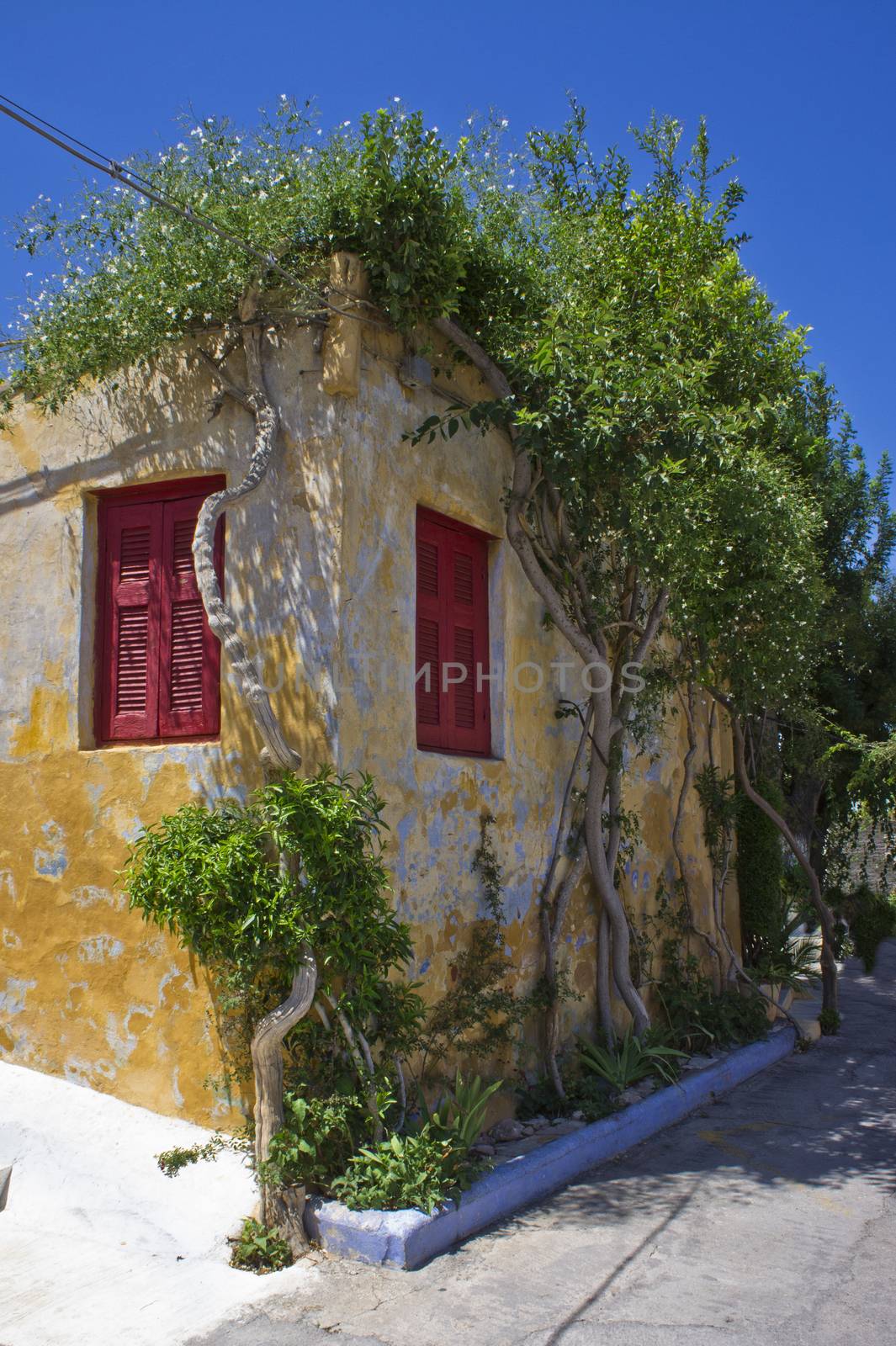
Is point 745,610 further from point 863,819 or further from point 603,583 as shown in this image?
point 863,819

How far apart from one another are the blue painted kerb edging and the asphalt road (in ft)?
0.28

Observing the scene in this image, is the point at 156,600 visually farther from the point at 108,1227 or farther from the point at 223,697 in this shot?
the point at 108,1227

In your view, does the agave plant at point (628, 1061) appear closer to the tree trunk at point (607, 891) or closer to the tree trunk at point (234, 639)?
the tree trunk at point (607, 891)

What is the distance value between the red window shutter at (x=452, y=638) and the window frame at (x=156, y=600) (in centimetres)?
122

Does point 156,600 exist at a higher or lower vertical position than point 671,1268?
higher

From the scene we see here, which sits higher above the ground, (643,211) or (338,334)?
(643,211)

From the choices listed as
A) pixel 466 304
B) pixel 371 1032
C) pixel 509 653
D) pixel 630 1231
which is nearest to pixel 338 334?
pixel 466 304

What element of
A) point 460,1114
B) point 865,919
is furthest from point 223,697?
point 865,919

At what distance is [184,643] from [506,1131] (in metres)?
3.45

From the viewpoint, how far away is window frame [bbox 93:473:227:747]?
6.40m

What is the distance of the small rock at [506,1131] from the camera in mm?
6582

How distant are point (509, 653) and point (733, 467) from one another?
73.9 inches

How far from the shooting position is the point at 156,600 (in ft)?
21.7

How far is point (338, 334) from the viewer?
6.19 meters
